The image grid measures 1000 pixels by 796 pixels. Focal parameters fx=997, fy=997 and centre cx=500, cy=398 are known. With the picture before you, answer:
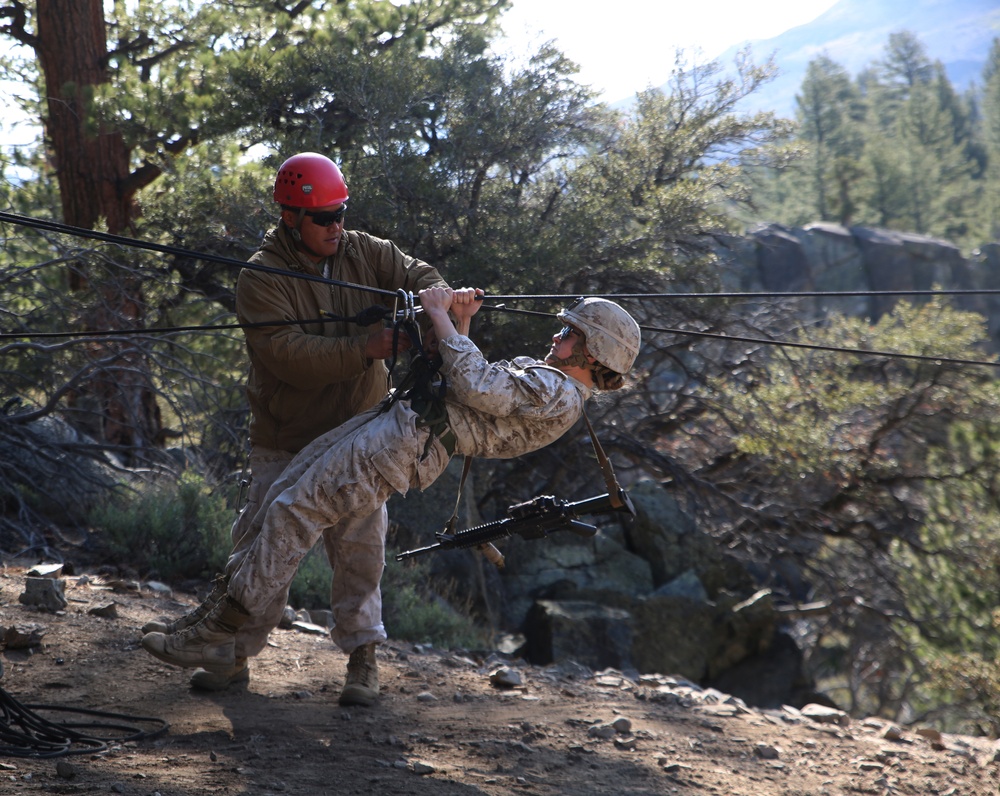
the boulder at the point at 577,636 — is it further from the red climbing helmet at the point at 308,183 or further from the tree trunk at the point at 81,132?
the red climbing helmet at the point at 308,183

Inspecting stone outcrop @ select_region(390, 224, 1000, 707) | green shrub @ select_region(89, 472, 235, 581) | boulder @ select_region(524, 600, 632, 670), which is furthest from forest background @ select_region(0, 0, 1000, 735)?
boulder @ select_region(524, 600, 632, 670)

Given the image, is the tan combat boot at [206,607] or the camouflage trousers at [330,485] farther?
the tan combat boot at [206,607]

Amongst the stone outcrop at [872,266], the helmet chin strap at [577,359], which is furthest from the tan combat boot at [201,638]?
the stone outcrop at [872,266]

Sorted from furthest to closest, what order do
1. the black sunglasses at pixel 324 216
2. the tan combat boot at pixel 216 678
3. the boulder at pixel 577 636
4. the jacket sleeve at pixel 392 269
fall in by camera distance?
the boulder at pixel 577 636, the tan combat boot at pixel 216 678, the jacket sleeve at pixel 392 269, the black sunglasses at pixel 324 216

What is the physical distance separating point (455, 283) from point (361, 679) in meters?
4.98

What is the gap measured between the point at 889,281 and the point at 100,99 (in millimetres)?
29652

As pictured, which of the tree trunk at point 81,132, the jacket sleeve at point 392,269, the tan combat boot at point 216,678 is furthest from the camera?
the tree trunk at point 81,132

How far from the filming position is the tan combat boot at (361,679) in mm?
4848

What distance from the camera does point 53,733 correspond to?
4035 mm

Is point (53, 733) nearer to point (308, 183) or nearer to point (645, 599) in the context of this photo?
point (308, 183)

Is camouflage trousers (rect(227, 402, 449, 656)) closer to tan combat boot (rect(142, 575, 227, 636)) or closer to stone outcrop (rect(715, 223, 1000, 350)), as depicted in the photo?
tan combat boot (rect(142, 575, 227, 636))

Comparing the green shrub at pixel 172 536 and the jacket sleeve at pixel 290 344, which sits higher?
the jacket sleeve at pixel 290 344

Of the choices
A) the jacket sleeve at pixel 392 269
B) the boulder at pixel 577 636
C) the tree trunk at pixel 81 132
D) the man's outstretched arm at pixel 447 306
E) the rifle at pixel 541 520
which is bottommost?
the boulder at pixel 577 636

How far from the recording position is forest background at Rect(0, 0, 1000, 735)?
8.52 meters
